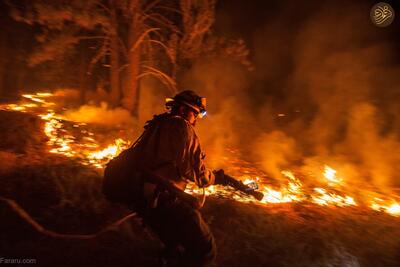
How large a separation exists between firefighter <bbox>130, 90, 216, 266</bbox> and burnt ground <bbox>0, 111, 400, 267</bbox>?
3.09 ft

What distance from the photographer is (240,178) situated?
813 centimetres

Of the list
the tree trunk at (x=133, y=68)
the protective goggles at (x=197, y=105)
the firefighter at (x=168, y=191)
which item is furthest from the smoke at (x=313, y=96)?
the firefighter at (x=168, y=191)

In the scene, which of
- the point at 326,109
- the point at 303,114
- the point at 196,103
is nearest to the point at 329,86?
the point at 326,109

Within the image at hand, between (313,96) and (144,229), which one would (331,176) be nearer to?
(144,229)

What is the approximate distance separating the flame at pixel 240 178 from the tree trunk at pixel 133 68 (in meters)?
1.64

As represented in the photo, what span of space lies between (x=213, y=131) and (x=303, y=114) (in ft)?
18.8

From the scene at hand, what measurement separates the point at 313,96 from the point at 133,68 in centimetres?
883

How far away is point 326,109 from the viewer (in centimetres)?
1516

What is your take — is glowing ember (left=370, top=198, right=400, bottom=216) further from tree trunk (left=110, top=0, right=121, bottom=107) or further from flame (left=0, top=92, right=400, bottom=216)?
tree trunk (left=110, top=0, right=121, bottom=107)

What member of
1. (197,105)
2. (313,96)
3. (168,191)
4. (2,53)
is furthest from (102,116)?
(2,53)

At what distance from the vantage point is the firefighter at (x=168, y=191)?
358 centimetres

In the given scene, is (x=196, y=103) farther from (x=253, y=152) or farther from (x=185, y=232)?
(x=253, y=152)

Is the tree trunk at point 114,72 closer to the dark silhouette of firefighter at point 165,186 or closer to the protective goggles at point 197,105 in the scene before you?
the protective goggles at point 197,105

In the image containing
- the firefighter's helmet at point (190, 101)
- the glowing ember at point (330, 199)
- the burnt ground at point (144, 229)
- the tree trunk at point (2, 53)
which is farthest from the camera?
the tree trunk at point (2, 53)
